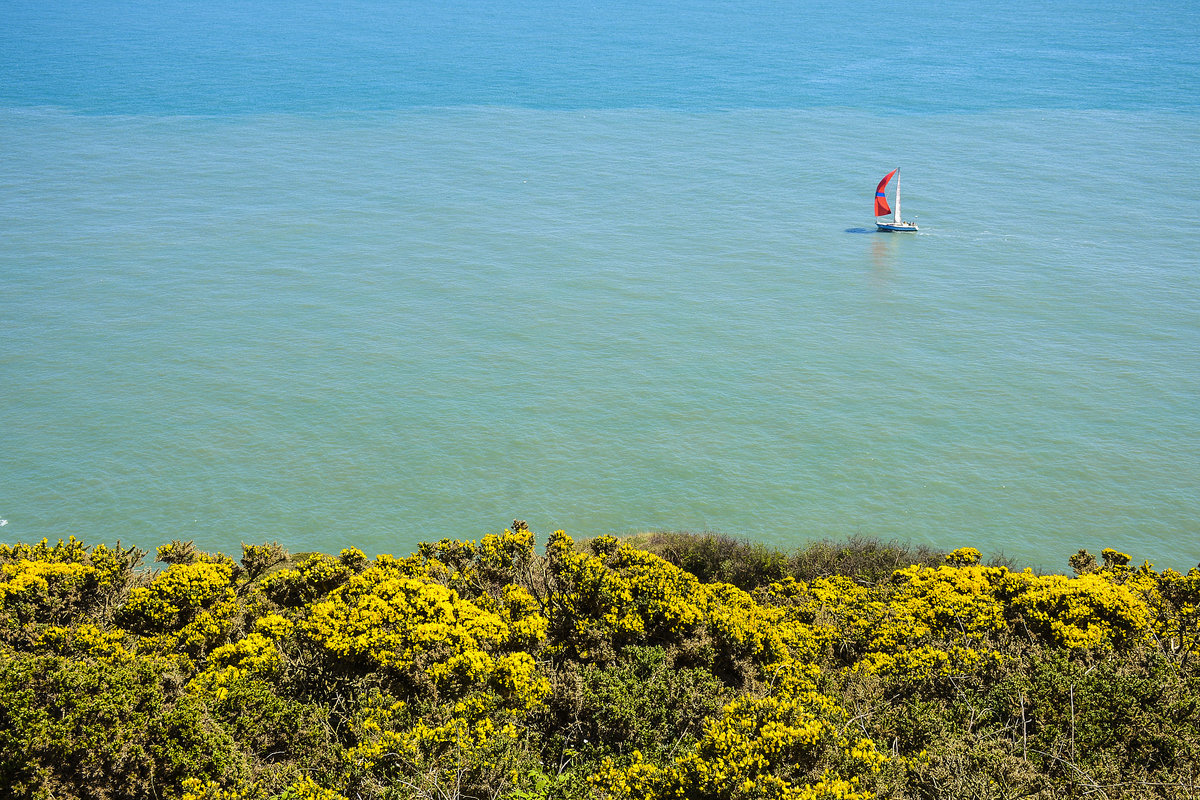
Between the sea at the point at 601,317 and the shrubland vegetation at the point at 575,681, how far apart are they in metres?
7.96

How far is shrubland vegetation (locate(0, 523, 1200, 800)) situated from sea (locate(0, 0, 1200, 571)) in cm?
796

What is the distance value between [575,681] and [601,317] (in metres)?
23.9

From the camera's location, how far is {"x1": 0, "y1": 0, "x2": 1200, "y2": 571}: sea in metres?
21.6

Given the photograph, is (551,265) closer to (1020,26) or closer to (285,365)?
(285,365)

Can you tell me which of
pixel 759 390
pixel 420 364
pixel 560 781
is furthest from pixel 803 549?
pixel 420 364

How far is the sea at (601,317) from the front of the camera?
21.6m

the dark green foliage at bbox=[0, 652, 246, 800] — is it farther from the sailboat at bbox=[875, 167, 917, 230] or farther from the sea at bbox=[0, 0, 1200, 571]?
the sailboat at bbox=[875, 167, 917, 230]

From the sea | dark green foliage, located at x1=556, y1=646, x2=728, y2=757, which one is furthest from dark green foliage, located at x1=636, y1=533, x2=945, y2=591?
dark green foliage, located at x1=556, y1=646, x2=728, y2=757

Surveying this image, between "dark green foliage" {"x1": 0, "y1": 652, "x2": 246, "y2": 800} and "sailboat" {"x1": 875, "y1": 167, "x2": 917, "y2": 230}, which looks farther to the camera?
"sailboat" {"x1": 875, "y1": 167, "x2": 917, "y2": 230}

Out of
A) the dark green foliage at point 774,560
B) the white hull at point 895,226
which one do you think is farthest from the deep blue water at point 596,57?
the dark green foliage at point 774,560

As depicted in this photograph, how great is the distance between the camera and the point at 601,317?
33.2 metres

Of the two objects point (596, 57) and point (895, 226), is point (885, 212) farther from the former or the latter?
point (596, 57)

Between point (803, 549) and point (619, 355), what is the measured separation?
12456 millimetres

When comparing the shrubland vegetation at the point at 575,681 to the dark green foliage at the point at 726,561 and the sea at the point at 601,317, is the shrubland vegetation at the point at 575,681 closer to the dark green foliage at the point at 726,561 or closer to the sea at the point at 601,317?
the dark green foliage at the point at 726,561
